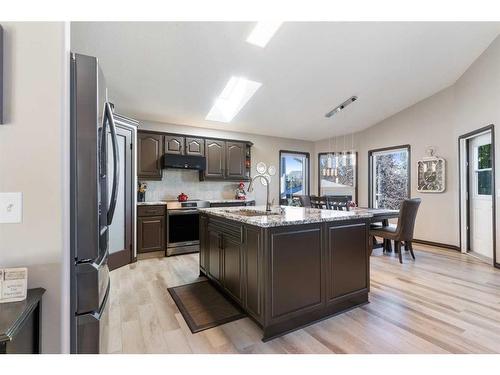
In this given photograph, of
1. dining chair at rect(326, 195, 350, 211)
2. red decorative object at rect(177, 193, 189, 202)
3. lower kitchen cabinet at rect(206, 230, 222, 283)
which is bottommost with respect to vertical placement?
lower kitchen cabinet at rect(206, 230, 222, 283)

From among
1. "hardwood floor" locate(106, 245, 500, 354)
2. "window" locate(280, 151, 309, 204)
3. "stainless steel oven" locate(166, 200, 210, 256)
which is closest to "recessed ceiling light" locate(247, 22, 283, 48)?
"stainless steel oven" locate(166, 200, 210, 256)

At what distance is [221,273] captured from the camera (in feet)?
8.52

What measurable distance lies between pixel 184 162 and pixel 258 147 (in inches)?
84.4

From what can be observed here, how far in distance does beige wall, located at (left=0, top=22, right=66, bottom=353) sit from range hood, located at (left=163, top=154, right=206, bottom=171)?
344 cm

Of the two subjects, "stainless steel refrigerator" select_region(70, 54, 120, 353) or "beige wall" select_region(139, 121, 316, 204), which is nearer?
"stainless steel refrigerator" select_region(70, 54, 120, 353)

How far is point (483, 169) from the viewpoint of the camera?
4.01m

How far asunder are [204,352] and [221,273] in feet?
2.90

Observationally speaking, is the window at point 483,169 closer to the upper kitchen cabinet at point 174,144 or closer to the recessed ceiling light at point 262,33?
the recessed ceiling light at point 262,33

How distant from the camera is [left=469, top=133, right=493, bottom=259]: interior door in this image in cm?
385

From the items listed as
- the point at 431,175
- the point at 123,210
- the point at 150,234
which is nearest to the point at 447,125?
the point at 431,175

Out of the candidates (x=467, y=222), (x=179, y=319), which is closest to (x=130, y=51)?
(x=179, y=319)

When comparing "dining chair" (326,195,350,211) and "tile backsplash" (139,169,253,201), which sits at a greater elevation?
"tile backsplash" (139,169,253,201)

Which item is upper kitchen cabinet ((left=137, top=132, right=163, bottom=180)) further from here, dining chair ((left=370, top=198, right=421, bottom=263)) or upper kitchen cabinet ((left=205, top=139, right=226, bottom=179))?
dining chair ((left=370, top=198, right=421, bottom=263))
